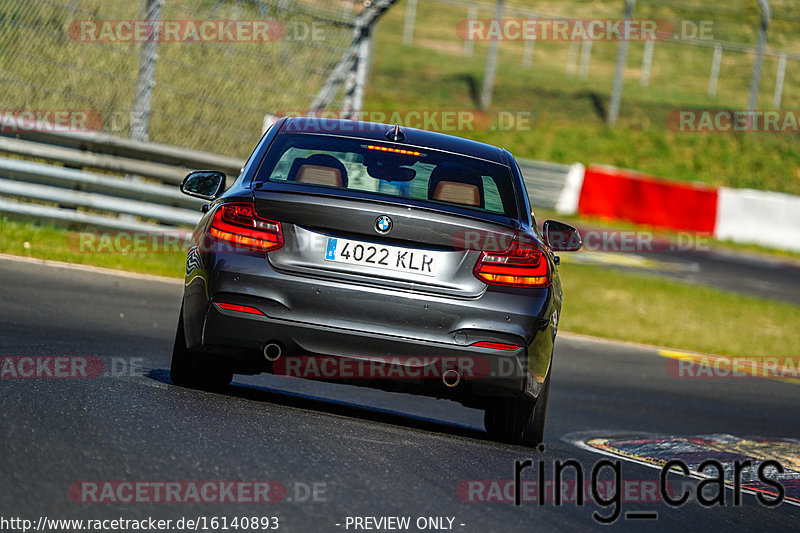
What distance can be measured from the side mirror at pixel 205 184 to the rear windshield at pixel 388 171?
0.47m

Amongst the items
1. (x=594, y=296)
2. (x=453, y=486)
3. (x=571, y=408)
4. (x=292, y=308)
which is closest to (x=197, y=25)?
(x=594, y=296)

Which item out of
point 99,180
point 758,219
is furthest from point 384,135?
point 758,219

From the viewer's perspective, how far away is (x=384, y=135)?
23.4 ft

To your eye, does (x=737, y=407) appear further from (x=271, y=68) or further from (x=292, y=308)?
(x=271, y=68)

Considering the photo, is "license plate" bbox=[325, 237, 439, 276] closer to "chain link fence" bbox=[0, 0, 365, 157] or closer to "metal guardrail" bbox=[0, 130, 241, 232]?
"metal guardrail" bbox=[0, 130, 241, 232]

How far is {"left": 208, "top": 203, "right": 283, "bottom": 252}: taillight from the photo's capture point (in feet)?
20.5

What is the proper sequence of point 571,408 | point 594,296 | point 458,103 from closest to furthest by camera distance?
point 571,408
point 594,296
point 458,103

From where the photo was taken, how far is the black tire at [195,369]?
6957mm

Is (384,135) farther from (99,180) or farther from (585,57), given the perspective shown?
(585,57)

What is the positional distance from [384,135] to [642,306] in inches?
410

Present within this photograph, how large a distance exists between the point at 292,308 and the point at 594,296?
11.3m

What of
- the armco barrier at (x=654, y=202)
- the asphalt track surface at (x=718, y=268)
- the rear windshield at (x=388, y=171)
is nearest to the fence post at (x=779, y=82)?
the armco barrier at (x=654, y=202)

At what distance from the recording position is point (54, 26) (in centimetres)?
1481

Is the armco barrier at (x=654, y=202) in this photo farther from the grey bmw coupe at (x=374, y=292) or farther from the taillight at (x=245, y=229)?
the taillight at (x=245, y=229)
